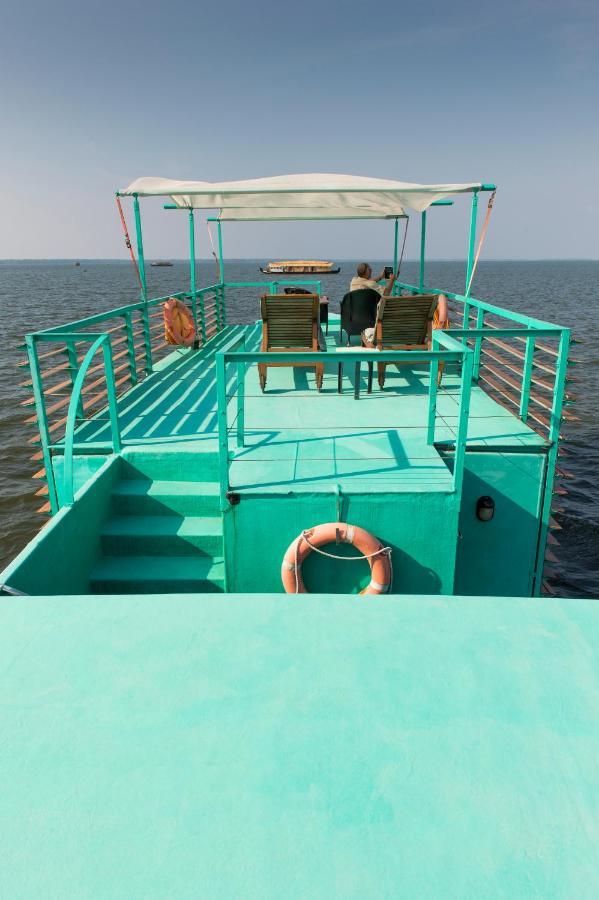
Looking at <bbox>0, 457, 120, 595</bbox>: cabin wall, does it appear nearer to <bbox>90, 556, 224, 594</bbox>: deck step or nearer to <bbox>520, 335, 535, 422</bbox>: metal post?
<bbox>90, 556, 224, 594</bbox>: deck step

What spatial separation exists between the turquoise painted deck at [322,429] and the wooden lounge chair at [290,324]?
1.66ft

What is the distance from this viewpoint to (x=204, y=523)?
472 cm

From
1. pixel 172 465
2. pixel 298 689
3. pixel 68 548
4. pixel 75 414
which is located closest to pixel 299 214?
pixel 172 465

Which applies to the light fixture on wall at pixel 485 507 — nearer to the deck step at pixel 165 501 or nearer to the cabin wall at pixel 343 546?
the cabin wall at pixel 343 546

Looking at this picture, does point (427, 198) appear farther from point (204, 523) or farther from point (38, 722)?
point (38, 722)

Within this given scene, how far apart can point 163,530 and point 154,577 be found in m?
0.43

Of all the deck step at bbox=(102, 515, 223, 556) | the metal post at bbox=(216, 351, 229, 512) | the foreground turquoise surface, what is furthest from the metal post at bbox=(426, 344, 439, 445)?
the foreground turquoise surface

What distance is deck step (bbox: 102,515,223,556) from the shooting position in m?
4.54

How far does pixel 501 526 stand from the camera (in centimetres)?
493

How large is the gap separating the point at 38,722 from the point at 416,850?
1363mm

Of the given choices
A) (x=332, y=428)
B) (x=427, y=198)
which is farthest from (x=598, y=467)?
(x=332, y=428)

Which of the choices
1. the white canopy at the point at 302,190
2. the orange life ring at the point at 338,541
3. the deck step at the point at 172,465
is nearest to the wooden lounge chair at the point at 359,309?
the white canopy at the point at 302,190

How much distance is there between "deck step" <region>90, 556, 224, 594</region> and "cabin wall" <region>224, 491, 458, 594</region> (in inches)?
10.0

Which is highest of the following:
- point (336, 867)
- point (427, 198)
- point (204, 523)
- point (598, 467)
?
point (427, 198)
